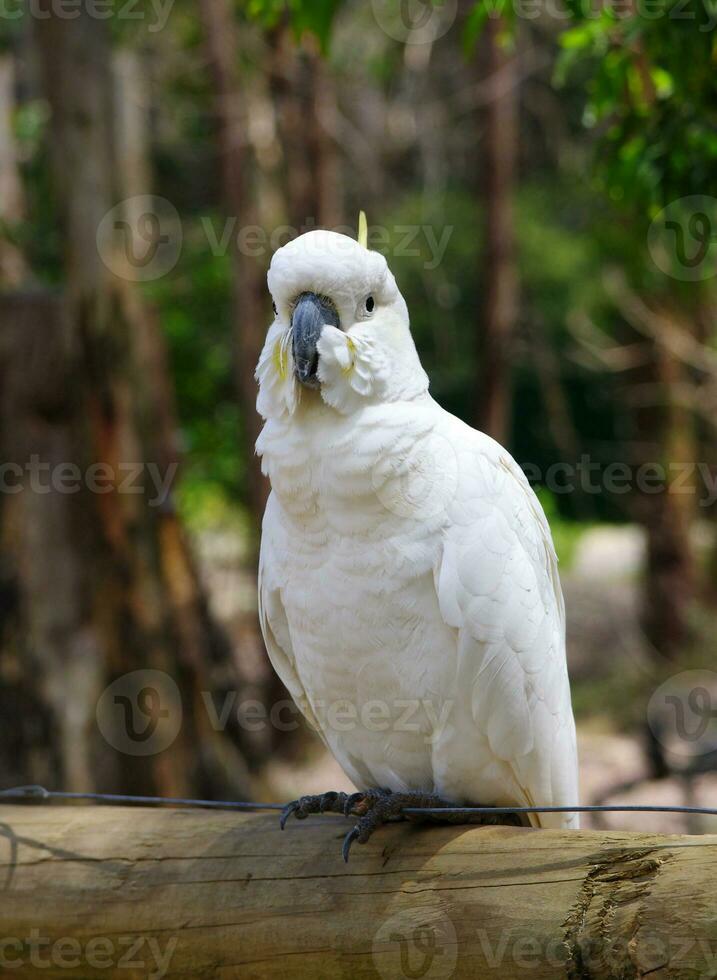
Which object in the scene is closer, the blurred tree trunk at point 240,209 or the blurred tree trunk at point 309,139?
the blurred tree trunk at point 240,209

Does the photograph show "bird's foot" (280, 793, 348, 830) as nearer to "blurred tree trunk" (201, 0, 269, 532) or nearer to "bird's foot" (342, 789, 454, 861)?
"bird's foot" (342, 789, 454, 861)
